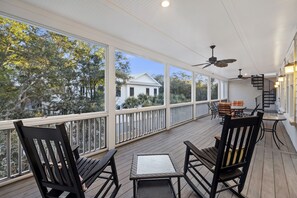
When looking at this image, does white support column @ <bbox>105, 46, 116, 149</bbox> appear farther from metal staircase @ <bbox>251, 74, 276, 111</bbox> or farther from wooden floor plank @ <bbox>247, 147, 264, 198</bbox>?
metal staircase @ <bbox>251, 74, 276, 111</bbox>

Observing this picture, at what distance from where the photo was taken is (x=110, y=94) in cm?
370

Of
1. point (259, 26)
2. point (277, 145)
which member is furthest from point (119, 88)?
point (277, 145)

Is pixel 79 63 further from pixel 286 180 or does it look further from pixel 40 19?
pixel 286 180

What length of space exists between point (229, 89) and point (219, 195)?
14.6 m

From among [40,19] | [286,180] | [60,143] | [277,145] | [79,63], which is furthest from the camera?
[277,145]

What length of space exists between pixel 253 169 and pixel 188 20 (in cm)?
283

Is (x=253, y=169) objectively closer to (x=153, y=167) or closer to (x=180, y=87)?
(x=153, y=167)

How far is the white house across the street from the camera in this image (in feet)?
13.5

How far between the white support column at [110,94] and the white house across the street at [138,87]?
0.28 metres

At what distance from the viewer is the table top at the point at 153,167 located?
159 cm

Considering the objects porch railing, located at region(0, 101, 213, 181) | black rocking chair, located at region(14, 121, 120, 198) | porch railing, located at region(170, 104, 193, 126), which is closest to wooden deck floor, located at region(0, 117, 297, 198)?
porch railing, located at region(0, 101, 213, 181)

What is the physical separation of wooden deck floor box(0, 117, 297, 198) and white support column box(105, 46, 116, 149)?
379 millimetres

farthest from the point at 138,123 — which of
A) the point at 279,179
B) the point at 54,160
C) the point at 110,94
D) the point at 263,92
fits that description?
the point at 263,92

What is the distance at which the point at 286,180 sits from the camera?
2.39 m
